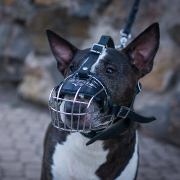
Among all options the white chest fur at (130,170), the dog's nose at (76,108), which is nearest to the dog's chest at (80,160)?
the white chest fur at (130,170)

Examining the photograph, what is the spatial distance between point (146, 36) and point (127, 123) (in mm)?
671

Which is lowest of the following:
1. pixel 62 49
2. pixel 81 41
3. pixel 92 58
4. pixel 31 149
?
pixel 31 149

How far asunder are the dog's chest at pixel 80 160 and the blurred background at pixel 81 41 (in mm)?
2022

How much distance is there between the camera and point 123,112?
1.88m

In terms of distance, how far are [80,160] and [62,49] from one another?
905 millimetres

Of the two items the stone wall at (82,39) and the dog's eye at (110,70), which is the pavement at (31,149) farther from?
the dog's eye at (110,70)

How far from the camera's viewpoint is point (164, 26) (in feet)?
12.7

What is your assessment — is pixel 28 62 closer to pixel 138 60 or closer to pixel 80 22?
pixel 80 22

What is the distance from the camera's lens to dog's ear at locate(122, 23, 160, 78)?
2.05 m

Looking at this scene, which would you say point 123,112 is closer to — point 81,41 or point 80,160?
point 80,160

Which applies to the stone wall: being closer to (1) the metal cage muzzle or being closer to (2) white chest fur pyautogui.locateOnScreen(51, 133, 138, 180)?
(2) white chest fur pyautogui.locateOnScreen(51, 133, 138, 180)

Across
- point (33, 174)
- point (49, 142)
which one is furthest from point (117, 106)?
point (33, 174)

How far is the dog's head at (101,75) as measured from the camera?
5.19ft

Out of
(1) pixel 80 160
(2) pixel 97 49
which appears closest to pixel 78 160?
(1) pixel 80 160
